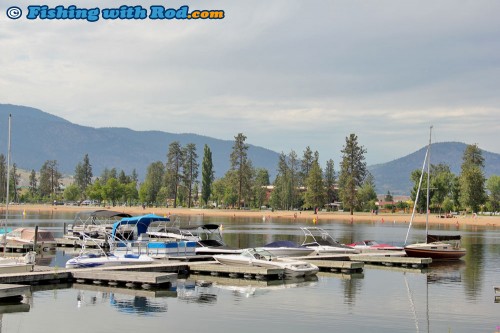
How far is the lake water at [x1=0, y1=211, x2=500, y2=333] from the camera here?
27.7m

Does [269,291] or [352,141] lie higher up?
[352,141]

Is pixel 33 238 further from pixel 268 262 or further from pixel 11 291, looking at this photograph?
pixel 11 291

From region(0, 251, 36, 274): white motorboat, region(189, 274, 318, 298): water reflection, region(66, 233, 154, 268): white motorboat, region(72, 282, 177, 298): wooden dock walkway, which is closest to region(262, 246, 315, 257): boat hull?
region(189, 274, 318, 298): water reflection

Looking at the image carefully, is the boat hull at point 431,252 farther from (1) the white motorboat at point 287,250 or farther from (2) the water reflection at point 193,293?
(2) the water reflection at point 193,293

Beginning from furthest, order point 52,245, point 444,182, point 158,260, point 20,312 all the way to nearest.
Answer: point 444,182
point 52,245
point 158,260
point 20,312

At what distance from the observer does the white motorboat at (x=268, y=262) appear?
137 feet

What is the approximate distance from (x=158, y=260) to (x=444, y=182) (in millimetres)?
134421

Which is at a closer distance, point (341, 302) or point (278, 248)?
point (341, 302)

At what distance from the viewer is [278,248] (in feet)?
168

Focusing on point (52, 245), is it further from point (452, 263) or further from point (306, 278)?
point (452, 263)

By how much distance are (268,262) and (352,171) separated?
12631 cm

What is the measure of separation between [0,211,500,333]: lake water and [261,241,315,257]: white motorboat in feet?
24.8

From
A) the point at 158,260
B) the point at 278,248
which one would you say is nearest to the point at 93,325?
the point at 158,260

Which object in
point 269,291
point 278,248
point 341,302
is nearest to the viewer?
point 341,302
